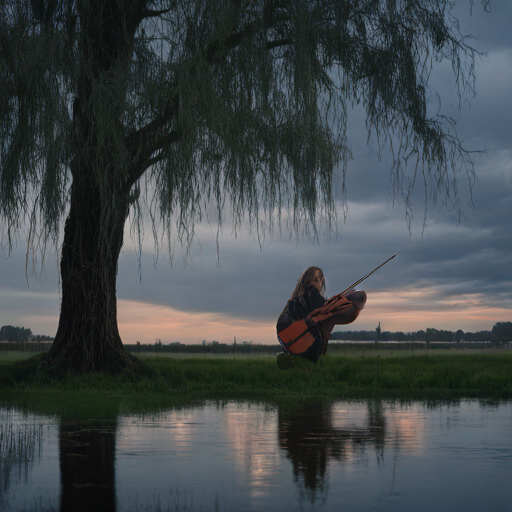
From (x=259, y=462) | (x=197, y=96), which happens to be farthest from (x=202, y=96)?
(x=259, y=462)

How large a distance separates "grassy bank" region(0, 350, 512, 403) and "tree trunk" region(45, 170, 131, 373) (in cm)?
59

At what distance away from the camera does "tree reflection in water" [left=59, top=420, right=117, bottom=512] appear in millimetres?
4633

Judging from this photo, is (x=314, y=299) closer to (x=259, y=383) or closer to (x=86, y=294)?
Answer: (x=259, y=383)

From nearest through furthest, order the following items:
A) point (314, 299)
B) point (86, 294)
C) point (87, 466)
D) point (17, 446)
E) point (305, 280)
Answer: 1. point (87, 466)
2. point (17, 446)
3. point (314, 299)
4. point (305, 280)
5. point (86, 294)

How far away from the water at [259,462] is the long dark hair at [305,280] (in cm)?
443

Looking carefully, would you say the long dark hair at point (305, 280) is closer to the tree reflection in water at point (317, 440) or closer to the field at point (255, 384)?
the field at point (255, 384)

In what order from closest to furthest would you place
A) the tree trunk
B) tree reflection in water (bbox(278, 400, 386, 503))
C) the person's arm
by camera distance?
1. tree reflection in water (bbox(278, 400, 386, 503))
2. the person's arm
3. the tree trunk

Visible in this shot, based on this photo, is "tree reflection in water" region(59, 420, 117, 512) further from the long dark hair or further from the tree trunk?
the tree trunk

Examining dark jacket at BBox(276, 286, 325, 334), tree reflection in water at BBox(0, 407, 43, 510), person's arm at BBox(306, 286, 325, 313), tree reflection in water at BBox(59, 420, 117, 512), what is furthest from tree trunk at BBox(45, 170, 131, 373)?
tree reflection in water at BBox(59, 420, 117, 512)

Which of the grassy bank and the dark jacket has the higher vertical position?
the dark jacket

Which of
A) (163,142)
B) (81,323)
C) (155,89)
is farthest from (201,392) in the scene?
(155,89)

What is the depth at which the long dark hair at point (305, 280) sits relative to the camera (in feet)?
44.9

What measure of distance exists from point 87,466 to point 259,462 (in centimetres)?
144

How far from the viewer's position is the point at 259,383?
1448 centimetres
